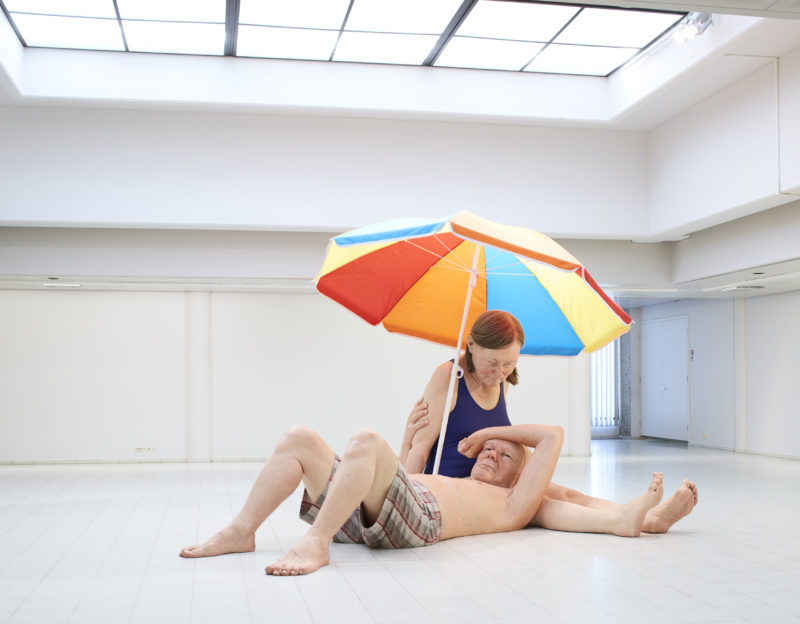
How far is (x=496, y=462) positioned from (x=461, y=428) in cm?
29

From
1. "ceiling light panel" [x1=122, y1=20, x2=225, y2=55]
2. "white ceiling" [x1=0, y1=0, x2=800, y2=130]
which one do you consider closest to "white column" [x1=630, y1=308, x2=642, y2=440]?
"white ceiling" [x1=0, y1=0, x2=800, y2=130]

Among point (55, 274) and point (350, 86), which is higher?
point (350, 86)

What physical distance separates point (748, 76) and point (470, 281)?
14.7ft

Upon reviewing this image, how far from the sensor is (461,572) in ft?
12.3

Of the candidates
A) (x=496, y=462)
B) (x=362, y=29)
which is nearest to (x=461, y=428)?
(x=496, y=462)

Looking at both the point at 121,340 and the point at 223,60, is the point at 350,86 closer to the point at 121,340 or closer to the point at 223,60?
the point at 223,60

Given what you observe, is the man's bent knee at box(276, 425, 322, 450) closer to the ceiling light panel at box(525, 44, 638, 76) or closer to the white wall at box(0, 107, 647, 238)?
the white wall at box(0, 107, 647, 238)

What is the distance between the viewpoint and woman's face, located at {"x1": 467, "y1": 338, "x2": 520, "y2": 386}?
179 inches

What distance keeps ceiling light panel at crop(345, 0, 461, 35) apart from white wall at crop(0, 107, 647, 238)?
1.39 m

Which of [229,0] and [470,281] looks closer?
[470,281]

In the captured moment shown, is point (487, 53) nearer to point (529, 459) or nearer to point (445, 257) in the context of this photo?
point (445, 257)

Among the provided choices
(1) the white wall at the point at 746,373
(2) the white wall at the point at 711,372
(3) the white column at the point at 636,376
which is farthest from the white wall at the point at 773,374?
(3) the white column at the point at 636,376

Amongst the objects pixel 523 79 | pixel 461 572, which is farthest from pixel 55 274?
pixel 461 572

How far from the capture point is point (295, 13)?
25.3ft
